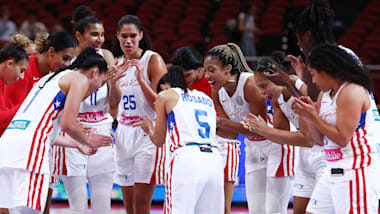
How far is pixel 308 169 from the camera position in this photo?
480cm

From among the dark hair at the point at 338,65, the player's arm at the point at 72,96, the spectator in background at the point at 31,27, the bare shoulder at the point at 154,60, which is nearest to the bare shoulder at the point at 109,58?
the bare shoulder at the point at 154,60

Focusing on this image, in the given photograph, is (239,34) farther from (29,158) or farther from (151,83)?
(29,158)

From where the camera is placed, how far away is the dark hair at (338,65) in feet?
11.9

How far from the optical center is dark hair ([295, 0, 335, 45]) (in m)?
4.48

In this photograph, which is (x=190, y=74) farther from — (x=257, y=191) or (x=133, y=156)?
(x=257, y=191)

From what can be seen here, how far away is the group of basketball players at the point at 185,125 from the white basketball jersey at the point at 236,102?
0.4 inches

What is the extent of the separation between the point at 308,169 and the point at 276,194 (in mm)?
434

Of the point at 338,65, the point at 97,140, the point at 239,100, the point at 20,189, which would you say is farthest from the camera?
the point at 239,100

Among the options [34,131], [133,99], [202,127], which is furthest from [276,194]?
[34,131]

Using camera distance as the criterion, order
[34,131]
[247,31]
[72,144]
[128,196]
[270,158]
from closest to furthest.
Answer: [34,131] → [72,144] → [270,158] → [128,196] → [247,31]

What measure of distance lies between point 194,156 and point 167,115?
50cm

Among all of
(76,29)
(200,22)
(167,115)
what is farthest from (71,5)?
(167,115)

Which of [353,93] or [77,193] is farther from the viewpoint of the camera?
[77,193]

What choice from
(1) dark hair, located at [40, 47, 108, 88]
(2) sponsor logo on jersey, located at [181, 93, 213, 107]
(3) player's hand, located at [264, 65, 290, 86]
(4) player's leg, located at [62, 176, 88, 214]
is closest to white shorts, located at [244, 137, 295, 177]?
(3) player's hand, located at [264, 65, 290, 86]
